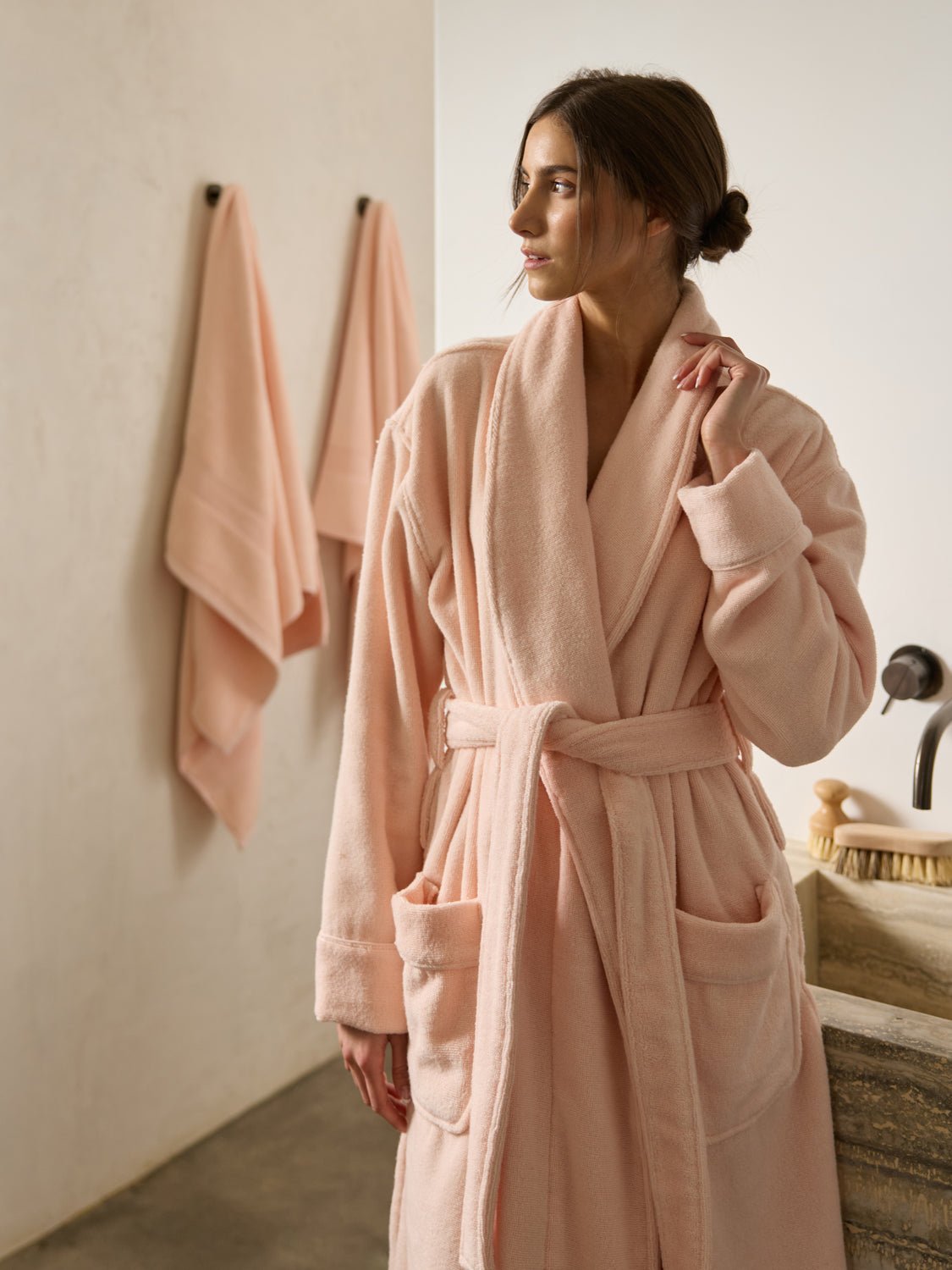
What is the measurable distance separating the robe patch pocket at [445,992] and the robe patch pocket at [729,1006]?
A: 0.18m

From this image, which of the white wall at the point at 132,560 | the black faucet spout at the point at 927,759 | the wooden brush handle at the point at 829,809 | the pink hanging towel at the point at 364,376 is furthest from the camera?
the pink hanging towel at the point at 364,376

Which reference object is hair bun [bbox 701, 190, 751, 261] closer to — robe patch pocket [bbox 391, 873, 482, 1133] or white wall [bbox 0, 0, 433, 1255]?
robe patch pocket [bbox 391, 873, 482, 1133]

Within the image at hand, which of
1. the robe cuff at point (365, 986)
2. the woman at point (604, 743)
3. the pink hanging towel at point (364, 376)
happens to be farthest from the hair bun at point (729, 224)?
the pink hanging towel at point (364, 376)

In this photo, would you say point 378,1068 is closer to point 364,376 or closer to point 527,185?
point 527,185

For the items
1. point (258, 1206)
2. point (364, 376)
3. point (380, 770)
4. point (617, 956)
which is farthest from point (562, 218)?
point (258, 1206)

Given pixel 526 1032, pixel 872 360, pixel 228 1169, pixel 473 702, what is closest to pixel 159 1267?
pixel 228 1169

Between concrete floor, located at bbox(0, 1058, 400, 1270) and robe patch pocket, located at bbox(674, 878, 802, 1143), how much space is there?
1.03 meters

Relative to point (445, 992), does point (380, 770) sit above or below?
above

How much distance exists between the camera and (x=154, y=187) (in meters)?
1.86

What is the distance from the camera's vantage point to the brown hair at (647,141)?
0.96 meters

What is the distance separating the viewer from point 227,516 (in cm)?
194

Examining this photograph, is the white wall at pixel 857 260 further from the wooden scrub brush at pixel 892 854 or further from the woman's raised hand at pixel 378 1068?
the woman's raised hand at pixel 378 1068

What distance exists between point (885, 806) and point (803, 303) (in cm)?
69

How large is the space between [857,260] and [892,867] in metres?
0.78
